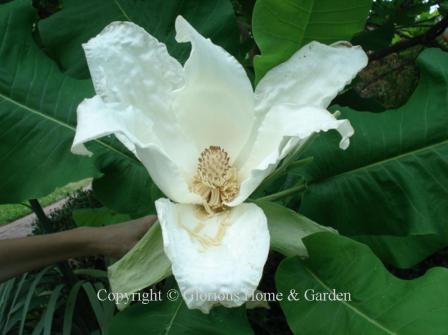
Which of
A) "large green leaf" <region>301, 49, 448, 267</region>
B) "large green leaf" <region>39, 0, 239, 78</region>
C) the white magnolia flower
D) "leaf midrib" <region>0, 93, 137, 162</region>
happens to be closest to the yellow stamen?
the white magnolia flower

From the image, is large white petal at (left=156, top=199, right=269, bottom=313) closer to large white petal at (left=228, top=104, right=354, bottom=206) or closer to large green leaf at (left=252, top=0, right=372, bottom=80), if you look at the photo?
large white petal at (left=228, top=104, right=354, bottom=206)

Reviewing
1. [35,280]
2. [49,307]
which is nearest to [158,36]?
[49,307]

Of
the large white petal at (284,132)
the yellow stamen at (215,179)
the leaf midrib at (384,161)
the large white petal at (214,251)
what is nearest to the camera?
the large white petal at (214,251)

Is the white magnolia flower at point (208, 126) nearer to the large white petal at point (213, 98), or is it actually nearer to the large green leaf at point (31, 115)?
the large white petal at point (213, 98)

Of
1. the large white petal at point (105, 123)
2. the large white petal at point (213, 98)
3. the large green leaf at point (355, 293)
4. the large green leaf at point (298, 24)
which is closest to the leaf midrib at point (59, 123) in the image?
the large white petal at point (213, 98)

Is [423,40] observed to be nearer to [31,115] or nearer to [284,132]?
[284,132]
